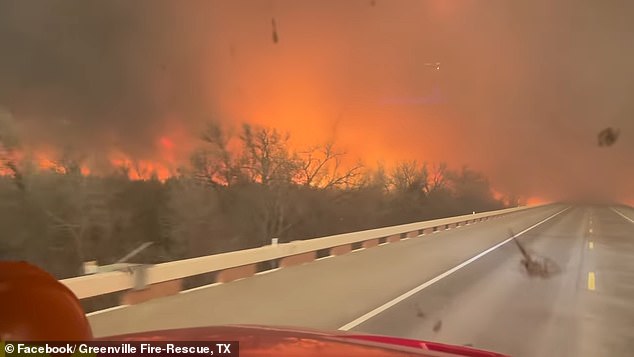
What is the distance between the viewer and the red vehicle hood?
3.24 m

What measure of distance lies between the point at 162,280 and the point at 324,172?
106 feet

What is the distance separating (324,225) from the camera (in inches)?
1654

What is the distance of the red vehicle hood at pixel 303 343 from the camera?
3.24m

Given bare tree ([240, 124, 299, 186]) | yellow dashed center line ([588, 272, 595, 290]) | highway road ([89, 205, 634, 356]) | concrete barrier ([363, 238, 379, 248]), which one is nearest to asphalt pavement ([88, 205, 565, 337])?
highway road ([89, 205, 634, 356])

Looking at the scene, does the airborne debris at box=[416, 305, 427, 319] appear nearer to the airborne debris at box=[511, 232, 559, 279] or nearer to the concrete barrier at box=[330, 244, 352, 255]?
the airborne debris at box=[511, 232, 559, 279]

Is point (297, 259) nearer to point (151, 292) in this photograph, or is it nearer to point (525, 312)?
point (151, 292)

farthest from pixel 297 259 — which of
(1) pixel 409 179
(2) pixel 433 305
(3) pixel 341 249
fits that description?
(1) pixel 409 179

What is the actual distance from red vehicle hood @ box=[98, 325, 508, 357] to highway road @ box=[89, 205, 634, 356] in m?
3.53

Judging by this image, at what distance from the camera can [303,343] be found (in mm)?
3486

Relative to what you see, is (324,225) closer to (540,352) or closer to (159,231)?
(159,231)

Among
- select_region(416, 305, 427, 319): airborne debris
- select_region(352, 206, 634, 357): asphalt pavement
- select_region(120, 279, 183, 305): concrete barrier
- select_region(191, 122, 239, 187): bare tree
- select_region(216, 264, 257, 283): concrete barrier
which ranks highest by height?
select_region(191, 122, 239, 187): bare tree

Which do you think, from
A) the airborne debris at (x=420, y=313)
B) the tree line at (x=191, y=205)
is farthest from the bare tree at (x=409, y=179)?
the airborne debris at (x=420, y=313)

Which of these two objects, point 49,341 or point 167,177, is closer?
point 49,341

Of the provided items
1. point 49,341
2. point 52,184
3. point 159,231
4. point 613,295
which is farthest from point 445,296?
point 159,231
